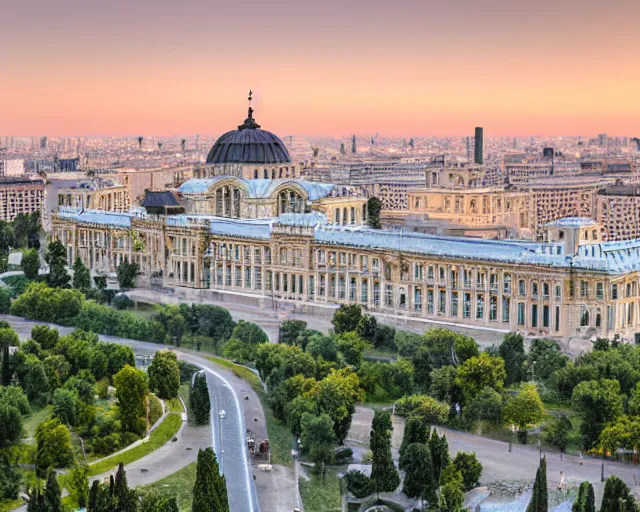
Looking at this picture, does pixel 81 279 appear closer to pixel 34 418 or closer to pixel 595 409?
pixel 34 418

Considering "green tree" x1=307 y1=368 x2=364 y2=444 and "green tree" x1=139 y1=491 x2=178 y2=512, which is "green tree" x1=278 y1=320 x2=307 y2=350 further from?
"green tree" x1=139 y1=491 x2=178 y2=512

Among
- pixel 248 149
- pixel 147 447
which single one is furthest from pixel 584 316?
pixel 248 149

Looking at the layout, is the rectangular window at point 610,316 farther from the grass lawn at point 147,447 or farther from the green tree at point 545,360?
the grass lawn at point 147,447

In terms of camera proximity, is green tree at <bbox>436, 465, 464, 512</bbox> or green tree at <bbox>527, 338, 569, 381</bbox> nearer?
green tree at <bbox>436, 465, 464, 512</bbox>

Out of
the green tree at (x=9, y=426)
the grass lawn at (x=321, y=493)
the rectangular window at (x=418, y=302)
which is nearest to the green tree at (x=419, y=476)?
the grass lawn at (x=321, y=493)

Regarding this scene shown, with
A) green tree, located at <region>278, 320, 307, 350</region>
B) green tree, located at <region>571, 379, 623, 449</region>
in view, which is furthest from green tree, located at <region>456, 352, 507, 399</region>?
green tree, located at <region>278, 320, 307, 350</region>

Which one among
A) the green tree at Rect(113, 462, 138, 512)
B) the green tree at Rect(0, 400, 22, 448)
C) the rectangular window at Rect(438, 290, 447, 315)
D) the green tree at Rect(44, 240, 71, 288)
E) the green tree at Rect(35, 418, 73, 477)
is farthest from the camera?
the green tree at Rect(44, 240, 71, 288)
